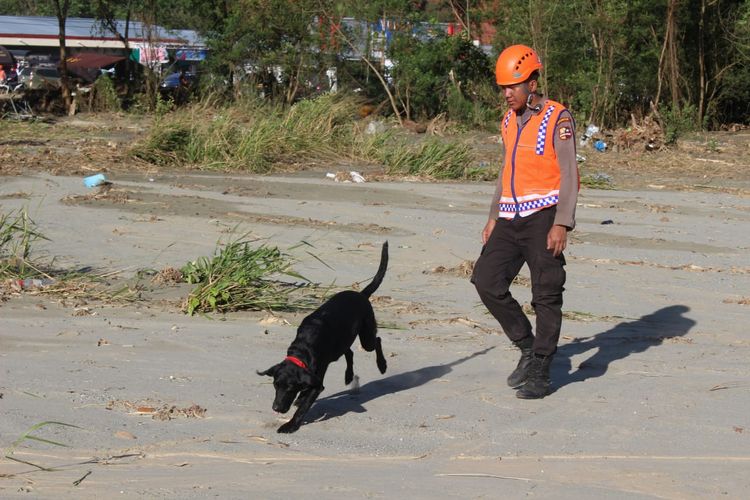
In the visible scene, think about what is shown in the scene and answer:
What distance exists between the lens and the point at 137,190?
1508 cm

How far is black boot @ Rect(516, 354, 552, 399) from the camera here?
20.0 feet

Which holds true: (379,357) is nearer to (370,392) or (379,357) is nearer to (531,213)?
(370,392)

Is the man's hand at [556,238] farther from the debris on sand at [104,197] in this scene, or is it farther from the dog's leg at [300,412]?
the debris on sand at [104,197]

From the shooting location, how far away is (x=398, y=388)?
6.35 metres

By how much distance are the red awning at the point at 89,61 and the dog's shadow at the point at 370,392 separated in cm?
3524

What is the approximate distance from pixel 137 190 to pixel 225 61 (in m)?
15.3

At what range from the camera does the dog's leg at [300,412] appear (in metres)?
5.27

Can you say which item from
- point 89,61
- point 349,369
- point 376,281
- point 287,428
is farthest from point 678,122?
point 287,428

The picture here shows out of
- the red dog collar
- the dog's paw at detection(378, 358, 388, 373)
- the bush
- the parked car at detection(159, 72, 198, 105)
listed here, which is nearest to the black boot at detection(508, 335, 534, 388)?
the dog's paw at detection(378, 358, 388, 373)

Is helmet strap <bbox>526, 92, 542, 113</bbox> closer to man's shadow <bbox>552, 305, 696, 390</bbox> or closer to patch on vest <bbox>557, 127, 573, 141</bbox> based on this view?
patch on vest <bbox>557, 127, 573, 141</bbox>

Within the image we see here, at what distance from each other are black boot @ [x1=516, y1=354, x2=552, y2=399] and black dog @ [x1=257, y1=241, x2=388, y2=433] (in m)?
0.91

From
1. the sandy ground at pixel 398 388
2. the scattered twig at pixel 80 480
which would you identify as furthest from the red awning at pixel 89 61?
the scattered twig at pixel 80 480

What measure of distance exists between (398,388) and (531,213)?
48.9 inches

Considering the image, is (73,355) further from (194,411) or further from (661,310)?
(661,310)
